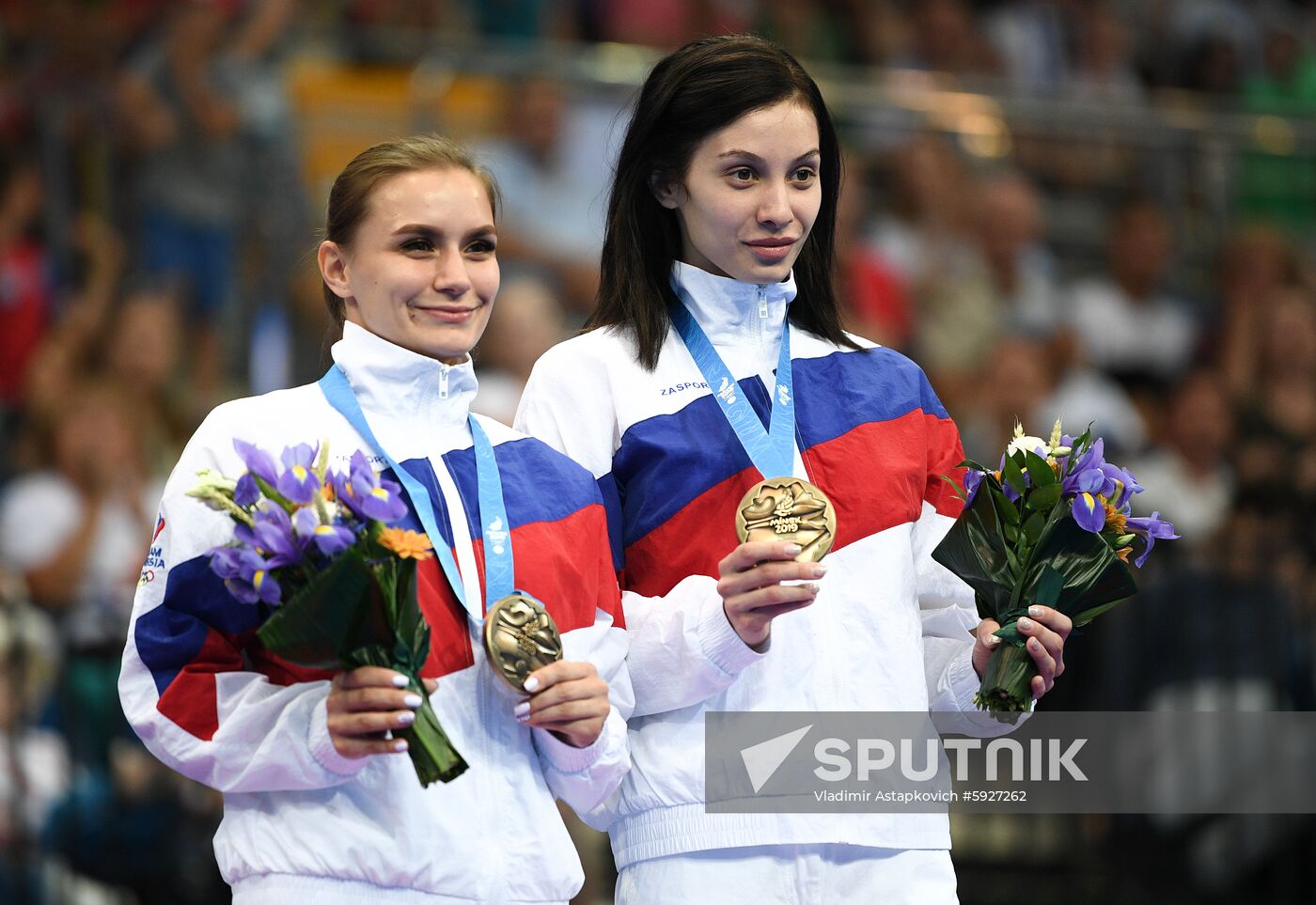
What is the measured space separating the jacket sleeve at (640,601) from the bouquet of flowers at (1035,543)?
425 mm

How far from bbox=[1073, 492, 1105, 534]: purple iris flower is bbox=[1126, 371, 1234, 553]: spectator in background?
465 centimetres

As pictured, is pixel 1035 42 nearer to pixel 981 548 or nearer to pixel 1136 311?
pixel 1136 311

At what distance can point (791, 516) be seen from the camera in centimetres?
291

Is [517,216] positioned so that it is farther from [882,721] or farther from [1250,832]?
[882,721]

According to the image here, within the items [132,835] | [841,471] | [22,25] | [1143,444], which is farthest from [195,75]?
[841,471]

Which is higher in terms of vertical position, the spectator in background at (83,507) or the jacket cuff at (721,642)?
the spectator in background at (83,507)

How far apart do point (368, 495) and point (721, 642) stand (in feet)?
2.09

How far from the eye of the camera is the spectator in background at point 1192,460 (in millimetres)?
7699

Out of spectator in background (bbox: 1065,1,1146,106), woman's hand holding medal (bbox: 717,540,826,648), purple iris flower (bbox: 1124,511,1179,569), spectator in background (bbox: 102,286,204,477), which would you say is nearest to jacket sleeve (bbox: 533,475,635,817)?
woman's hand holding medal (bbox: 717,540,826,648)

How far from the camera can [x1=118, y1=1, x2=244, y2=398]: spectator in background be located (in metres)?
7.29

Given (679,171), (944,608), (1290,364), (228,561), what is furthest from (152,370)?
(1290,364)

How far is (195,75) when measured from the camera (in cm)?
739

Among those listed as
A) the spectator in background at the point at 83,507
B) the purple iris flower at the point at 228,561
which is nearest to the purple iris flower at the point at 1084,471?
the purple iris flower at the point at 228,561

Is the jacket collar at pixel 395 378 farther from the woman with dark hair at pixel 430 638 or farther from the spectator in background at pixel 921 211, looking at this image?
the spectator in background at pixel 921 211
